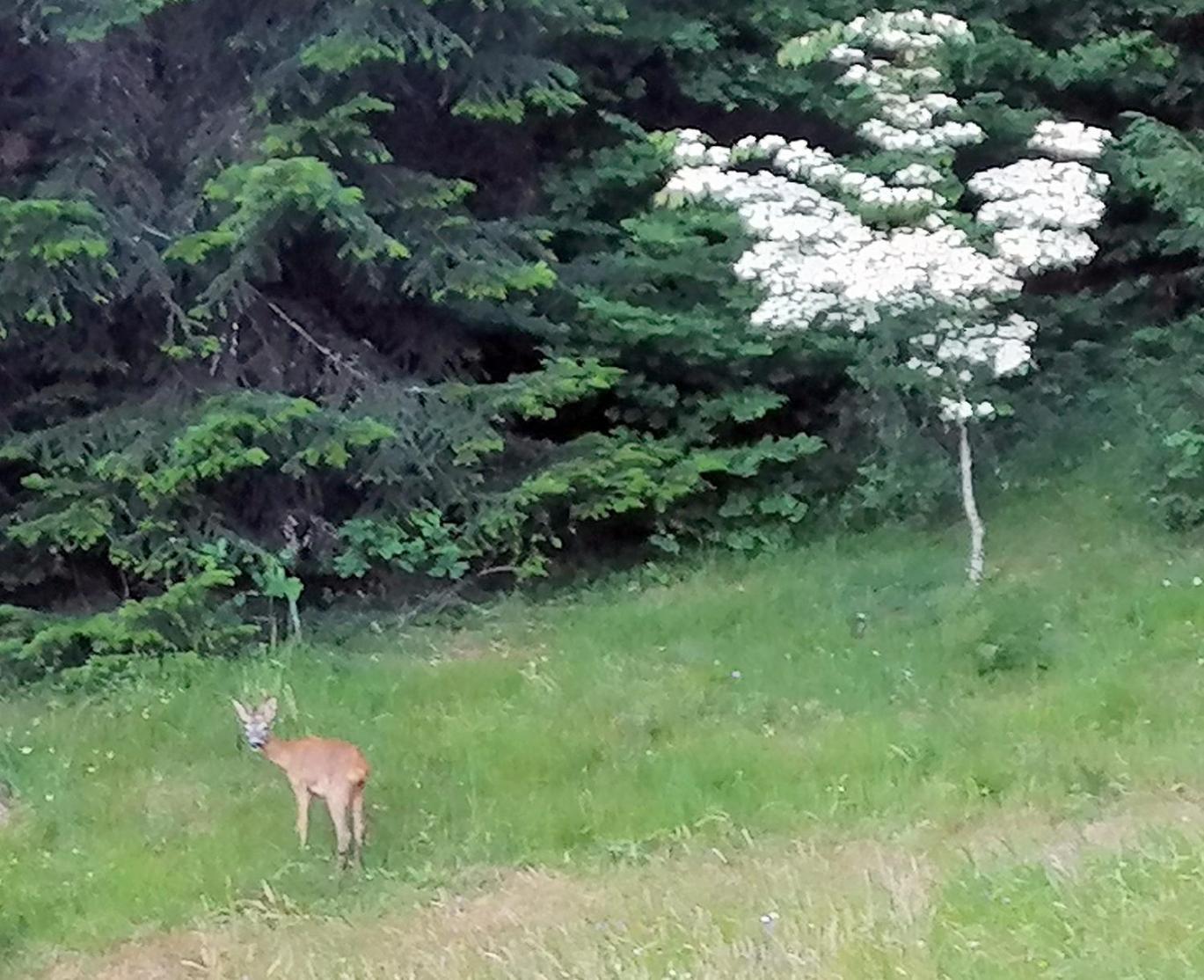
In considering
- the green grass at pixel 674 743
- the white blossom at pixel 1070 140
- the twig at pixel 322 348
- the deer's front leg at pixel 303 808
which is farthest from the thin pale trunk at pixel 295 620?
the white blossom at pixel 1070 140

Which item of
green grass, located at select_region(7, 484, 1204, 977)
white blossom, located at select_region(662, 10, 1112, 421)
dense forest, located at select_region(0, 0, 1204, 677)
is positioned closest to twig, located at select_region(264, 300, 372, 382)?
dense forest, located at select_region(0, 0, 1204, 677)

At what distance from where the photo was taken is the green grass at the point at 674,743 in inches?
234

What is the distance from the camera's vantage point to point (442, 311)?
10273 mm

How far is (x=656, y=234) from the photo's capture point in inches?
398

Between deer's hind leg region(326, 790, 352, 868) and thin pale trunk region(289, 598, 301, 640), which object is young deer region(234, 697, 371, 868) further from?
thin pale trunk region(289, 598, 301, 640)

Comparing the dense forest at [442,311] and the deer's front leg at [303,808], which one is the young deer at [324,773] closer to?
the deer's front leg at [303,808]

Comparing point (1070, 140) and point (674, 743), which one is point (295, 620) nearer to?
point (674, 743)

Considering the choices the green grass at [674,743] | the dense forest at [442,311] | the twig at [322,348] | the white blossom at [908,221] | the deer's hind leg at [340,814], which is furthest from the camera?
the twig at [322,348]

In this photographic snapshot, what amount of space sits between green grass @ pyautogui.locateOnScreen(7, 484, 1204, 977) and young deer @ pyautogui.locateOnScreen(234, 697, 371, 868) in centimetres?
17

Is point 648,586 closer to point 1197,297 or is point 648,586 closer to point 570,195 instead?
point 570,195

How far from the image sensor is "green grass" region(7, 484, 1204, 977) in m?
5.95

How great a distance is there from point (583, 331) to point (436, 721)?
376 centimetres

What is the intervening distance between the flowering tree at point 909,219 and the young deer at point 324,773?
13.1 feet

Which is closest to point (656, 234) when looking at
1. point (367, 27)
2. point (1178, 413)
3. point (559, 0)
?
point (559, 0)
